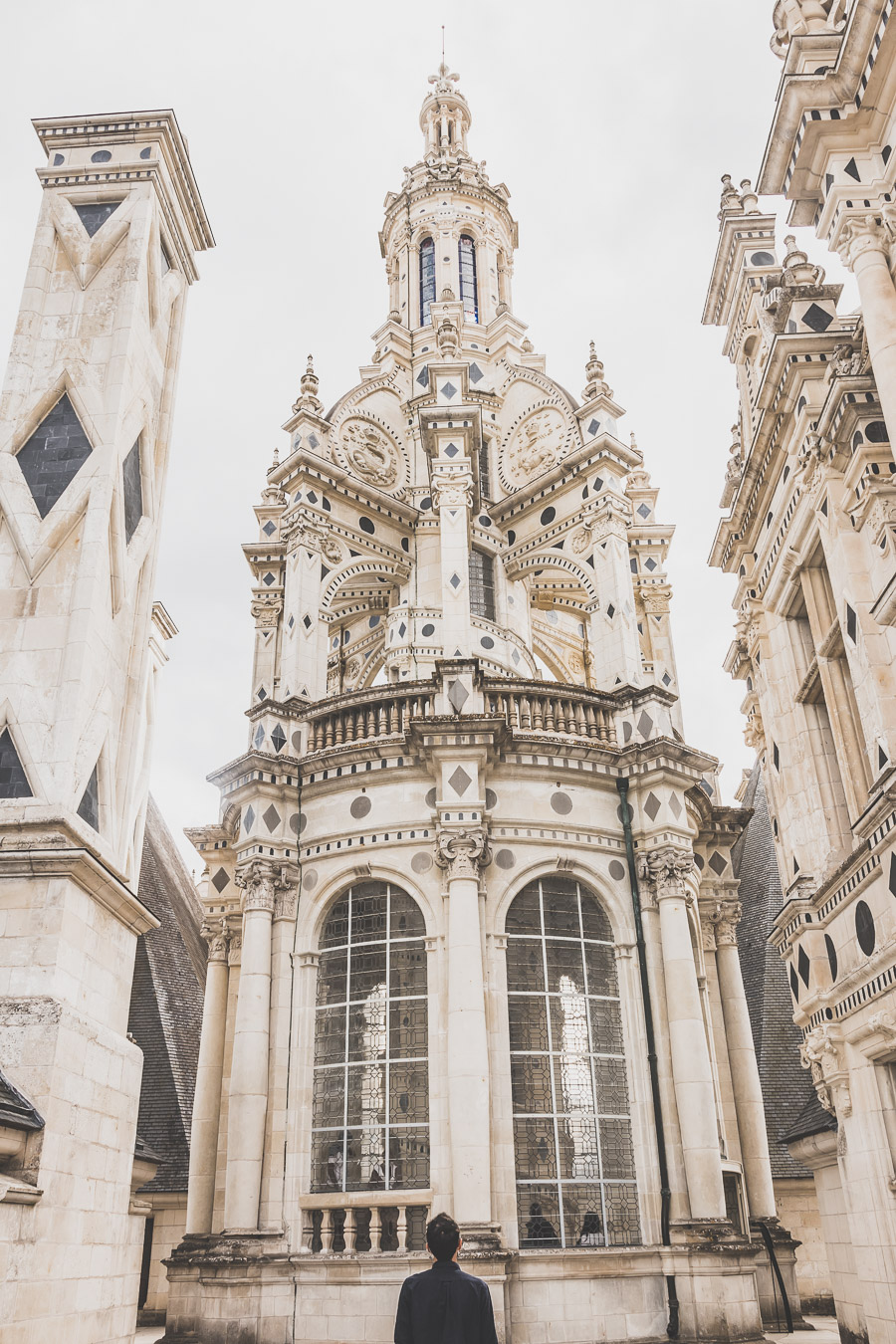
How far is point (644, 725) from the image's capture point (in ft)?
65.2

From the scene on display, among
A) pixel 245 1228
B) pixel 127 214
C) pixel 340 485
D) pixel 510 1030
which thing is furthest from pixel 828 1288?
pixel 127 214

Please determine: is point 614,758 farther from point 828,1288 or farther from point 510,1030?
point 828,1288

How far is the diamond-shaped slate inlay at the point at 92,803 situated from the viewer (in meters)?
8.31

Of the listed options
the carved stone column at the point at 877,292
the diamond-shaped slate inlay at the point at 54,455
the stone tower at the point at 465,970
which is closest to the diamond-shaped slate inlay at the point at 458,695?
the stone tower at the point at 465,970

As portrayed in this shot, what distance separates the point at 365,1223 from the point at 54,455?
12192 millimetres

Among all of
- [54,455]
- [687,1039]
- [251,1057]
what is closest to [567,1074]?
[687,1039]

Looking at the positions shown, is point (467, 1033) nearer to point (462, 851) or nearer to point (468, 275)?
point (462, 851)

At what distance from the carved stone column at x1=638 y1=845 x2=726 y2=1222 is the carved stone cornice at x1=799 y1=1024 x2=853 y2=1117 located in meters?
4.76

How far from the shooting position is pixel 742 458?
53.3ft

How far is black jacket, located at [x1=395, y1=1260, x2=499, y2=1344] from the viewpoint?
18.7 feet

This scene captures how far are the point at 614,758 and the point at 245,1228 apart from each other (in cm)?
936

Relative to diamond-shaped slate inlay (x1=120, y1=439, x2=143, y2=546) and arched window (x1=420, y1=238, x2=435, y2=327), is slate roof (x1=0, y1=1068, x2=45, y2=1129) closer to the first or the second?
diamond-shaped slate inlay (x1=120, y1=439, x2=143, y2=546)

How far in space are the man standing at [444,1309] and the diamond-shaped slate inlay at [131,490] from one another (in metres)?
6.17

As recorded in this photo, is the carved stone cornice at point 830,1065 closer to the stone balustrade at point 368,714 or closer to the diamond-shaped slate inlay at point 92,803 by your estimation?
the diamond-shaped slate inlay at point 92,803
